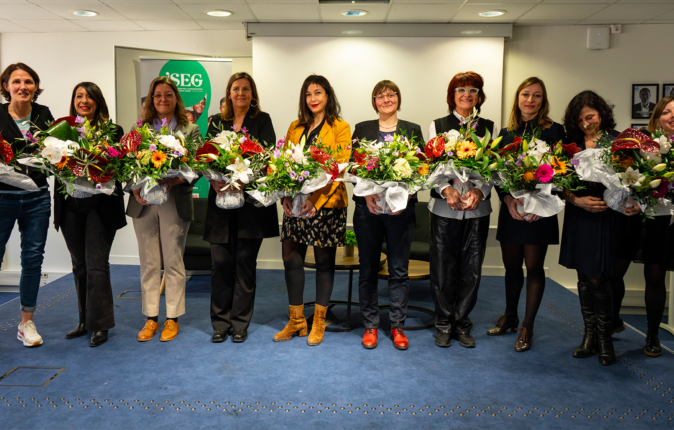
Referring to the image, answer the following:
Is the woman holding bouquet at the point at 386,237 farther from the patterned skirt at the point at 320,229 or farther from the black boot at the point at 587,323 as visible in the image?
the black boot at the point at 587,323

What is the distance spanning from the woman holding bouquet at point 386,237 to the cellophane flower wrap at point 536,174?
0.58 meters

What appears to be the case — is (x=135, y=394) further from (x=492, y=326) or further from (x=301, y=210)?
(x=492, y=326)

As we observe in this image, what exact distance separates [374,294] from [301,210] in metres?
0.77

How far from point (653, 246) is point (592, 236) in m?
0.50

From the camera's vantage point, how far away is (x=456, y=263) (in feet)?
9.86

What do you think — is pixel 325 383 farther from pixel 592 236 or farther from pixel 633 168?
pixel 633 168

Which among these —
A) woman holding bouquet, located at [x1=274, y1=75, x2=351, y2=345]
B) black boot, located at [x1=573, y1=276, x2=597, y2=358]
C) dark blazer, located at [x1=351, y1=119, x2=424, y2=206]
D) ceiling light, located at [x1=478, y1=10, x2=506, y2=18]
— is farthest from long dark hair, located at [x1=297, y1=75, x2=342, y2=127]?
ceiling light, located at [x1=478, y1=10, x2=506, y2=18]

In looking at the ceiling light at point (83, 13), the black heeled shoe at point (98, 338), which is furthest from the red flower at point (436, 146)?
the ceiling light at point (83, 13)

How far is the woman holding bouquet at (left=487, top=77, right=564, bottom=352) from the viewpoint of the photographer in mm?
2893

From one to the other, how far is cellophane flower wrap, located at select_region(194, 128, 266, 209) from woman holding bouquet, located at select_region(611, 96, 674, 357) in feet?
7.40

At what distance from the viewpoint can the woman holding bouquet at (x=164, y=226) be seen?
3002 millimetres

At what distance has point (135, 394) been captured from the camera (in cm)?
241

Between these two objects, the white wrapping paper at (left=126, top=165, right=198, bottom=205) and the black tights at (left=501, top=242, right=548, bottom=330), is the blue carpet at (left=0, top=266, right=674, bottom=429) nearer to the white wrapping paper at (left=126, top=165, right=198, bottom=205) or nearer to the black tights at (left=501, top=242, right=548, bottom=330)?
the black tights at (left=501, top=242, right=548, bottom=330)

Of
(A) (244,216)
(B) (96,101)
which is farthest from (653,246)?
(B) (96,101)
